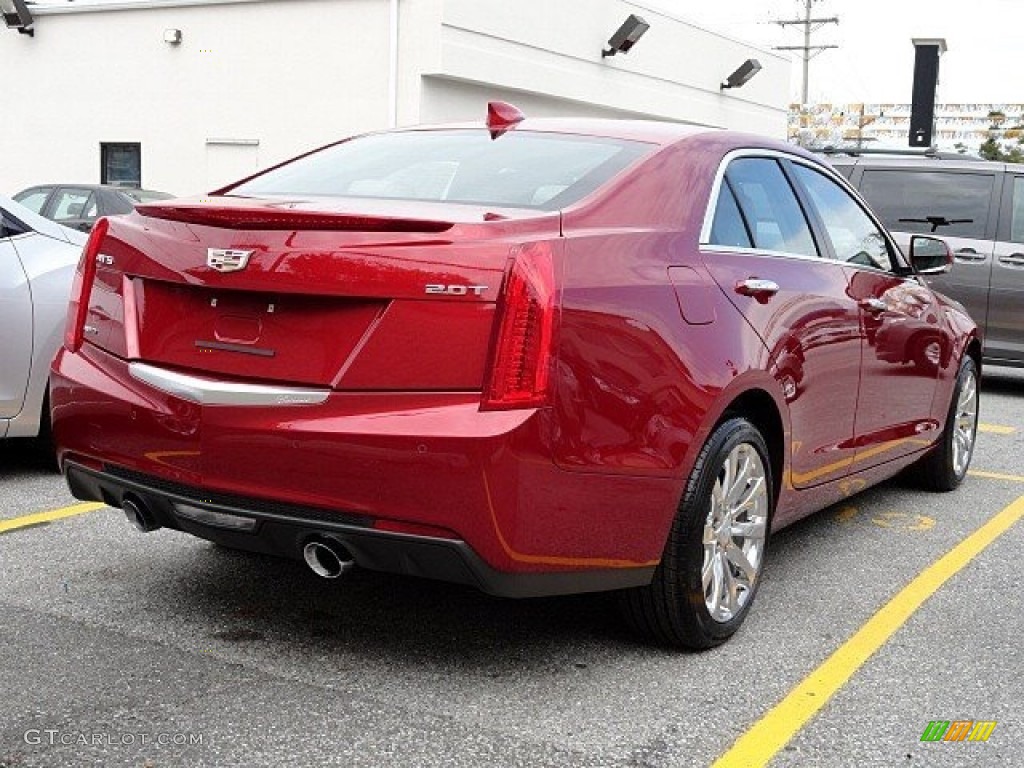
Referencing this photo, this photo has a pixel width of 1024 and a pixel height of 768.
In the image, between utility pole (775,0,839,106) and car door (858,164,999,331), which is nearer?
car door (858,164,999,331)

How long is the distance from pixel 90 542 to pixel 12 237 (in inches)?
65.3

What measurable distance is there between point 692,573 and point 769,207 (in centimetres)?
145

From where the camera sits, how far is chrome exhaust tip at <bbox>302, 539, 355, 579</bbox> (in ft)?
11.4

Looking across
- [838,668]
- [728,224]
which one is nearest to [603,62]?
[728,224]

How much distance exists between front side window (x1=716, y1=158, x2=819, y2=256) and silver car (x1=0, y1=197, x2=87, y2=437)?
3.00 m

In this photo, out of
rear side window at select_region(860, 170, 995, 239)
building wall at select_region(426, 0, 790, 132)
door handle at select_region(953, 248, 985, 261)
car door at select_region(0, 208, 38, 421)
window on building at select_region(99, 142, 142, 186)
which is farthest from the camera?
window on building at select_region(99, 142, 142, 186)

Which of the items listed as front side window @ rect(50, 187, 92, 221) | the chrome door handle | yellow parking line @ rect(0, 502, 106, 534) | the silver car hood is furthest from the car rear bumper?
front side window @ rect(50, 187, 92, 221)

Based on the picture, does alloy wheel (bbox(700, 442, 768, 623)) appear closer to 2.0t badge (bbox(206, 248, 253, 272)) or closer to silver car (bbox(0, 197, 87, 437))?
2.0t badge (bbox(206, 248, 253, 272))

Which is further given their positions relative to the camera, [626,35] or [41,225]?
[626,35]

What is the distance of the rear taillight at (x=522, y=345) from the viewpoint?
10.8 feet

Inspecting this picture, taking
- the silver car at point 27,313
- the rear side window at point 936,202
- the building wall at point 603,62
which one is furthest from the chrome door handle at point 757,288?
the building wall at point 603,62

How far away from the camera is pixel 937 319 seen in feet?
19.8

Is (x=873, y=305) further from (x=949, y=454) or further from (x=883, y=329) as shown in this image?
(x=949, y=454)

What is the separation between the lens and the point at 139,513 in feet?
12.6
